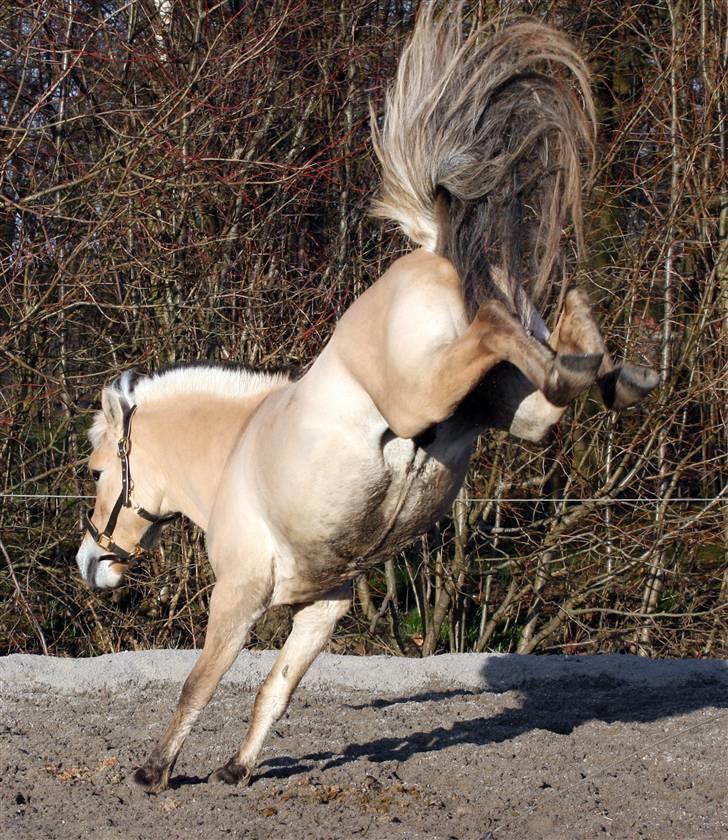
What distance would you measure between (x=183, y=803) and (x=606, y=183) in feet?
20.3

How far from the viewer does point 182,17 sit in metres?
8.80

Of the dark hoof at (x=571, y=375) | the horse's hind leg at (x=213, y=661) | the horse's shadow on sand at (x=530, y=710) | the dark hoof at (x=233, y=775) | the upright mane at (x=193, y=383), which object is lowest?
the horse's shadow on sand at (x=530, y=710)

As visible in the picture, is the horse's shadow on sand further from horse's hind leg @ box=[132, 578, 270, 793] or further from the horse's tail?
the horse's tail

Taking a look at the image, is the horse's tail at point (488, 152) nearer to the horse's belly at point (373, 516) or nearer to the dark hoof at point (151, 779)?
the horse's belly at point (373, 516)

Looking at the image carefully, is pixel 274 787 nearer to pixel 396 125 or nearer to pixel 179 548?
pixel 396 125

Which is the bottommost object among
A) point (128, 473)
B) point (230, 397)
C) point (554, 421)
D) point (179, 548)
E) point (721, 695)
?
point (179, 548)

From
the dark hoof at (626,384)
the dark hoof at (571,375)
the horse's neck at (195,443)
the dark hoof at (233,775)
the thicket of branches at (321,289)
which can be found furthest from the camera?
the thicket of branches at (321,289)

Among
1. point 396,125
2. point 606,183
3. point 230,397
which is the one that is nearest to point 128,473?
point 230,397

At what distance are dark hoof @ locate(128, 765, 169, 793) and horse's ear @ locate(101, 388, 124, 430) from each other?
5.00 ft

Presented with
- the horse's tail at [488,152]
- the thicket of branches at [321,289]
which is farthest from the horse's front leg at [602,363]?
the thicket of branches at [321,289]

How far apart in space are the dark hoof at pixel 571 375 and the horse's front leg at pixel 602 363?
27cm

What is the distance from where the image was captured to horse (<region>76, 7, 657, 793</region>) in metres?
3.67

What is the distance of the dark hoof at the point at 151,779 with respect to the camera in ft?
14.6

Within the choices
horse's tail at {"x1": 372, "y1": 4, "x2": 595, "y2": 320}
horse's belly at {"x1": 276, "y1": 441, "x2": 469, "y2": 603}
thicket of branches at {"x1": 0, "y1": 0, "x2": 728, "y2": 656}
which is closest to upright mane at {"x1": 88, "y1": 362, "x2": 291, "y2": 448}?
horse's belly at {"x1": 276, "y1": 441, "x2": 469, "y2": 603}
